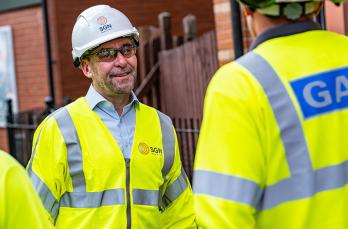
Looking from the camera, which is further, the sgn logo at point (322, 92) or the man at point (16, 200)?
the sgn logo at point (322, 92)

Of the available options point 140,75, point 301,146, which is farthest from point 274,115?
point 140,75

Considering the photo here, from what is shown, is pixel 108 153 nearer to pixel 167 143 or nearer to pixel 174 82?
pixel 167 143

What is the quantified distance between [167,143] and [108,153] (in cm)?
35

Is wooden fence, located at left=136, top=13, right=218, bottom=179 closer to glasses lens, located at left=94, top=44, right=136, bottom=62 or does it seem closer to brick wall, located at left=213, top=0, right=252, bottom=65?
brick wall, located at left=213, top=0, right=252, bottom=65

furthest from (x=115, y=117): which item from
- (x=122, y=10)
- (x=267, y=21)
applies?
(x=122, y=10)

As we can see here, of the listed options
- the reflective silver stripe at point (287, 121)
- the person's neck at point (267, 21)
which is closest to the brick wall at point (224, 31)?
the person's neck at point (267, 21)

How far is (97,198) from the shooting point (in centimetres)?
344

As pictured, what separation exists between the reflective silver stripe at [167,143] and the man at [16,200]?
151 cm

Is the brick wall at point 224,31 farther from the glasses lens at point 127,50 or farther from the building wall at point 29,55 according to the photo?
the building wall at point 29,55

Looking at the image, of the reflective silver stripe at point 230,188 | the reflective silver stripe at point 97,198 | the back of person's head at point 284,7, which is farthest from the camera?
the reflective silver stripe at point 97,198

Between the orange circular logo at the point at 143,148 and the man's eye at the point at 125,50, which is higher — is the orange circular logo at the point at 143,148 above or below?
below

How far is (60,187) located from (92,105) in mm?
434

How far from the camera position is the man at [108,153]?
345 cm

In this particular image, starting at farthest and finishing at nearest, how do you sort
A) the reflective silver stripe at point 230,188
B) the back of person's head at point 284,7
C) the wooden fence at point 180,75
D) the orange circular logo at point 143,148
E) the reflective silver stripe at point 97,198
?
the wooden fence at point 180,75 < the orange circular logo at point 143,148 < the reflective silver stripe at point 97,198 < the back of person's head at point 284,7 < the reflective silver stripe at point 230,188
